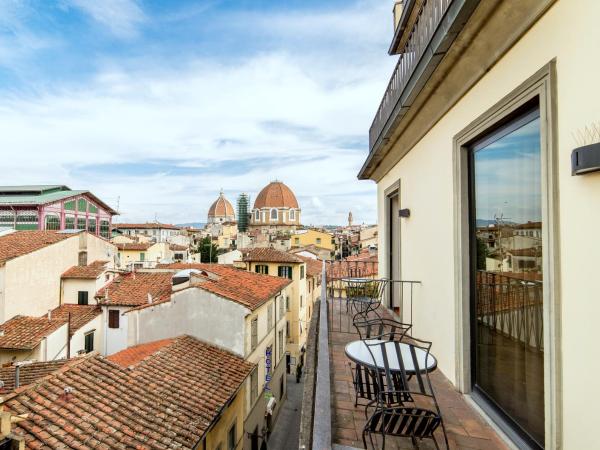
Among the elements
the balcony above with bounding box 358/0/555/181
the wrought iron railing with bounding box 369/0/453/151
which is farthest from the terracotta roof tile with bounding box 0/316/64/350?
the balcony above with bounding box 358/0/555/181

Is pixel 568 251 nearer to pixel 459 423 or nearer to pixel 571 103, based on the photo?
pixel 571 103

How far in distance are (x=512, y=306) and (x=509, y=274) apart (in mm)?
234

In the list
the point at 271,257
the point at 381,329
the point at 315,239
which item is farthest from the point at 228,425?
the point at 315,239

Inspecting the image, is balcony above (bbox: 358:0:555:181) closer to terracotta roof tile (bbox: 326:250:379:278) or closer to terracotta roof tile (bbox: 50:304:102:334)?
terracotta roof tile (bbox: 326:250:379:278)

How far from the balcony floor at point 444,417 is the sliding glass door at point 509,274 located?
194 millimetres

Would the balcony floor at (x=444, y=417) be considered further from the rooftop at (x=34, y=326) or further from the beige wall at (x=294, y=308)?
the beige wall at (x=294, y=308)

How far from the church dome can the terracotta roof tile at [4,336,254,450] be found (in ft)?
250

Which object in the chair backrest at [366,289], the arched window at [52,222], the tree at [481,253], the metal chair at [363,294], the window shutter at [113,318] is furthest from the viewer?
the arched window at [52,222]

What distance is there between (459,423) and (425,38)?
134 inches

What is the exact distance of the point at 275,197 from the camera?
86062 mm

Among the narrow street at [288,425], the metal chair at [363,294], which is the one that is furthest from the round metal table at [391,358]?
the narrow street at [288,425]

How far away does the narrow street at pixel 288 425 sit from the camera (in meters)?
15.3

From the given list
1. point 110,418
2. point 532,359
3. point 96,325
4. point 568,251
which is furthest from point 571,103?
point 96,325

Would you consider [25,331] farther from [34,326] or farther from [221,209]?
[221,209]
